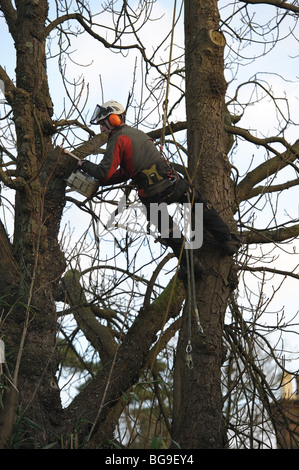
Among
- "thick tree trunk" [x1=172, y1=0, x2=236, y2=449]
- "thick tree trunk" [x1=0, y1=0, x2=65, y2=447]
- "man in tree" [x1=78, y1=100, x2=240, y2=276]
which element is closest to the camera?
"thick tree trunk" [x1=172, y1=0, x2=236, y2=449]

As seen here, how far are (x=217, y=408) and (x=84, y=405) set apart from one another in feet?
3.91

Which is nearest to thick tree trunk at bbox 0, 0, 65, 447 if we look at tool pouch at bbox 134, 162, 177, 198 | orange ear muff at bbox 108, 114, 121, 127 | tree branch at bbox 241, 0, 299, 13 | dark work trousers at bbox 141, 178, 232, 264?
orange ear muff at bbox 108, 114, 121, 127

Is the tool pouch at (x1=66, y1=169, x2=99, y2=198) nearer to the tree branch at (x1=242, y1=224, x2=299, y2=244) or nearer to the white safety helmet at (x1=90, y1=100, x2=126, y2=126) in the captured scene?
the white safety helmet at (x1=90, y1=100, x2=126, y2=126)

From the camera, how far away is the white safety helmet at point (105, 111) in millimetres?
4809

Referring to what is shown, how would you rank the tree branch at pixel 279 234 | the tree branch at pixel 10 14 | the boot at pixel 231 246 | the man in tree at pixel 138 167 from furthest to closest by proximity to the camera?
1. the tree branch at pixel 279 234
2. the tree branch at pixel 10 14
3. the man in tree at pixel 138 167
4. the boot at pixel 231 246

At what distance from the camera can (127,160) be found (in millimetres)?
4770

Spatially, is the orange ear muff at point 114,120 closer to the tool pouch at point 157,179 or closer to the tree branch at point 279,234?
the tool pouch at point 157,179

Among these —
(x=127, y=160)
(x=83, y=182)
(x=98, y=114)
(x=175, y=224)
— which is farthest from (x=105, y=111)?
(x=175, y=224)

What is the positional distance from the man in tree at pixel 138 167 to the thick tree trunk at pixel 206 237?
0.23 m

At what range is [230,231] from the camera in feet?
14.6

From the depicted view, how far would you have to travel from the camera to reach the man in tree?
4617mm

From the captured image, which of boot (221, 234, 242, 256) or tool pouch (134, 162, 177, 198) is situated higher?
tool pouch (134, 162, 177, 198)

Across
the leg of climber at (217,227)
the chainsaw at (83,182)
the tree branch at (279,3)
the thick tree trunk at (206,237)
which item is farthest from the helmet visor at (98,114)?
the tree branch at (279,3)

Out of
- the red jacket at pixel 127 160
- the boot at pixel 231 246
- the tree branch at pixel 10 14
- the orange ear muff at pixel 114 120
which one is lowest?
the boot at pixel 231 246
